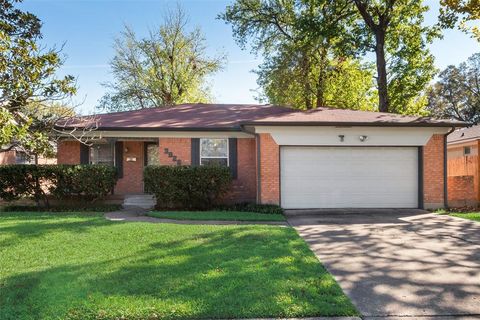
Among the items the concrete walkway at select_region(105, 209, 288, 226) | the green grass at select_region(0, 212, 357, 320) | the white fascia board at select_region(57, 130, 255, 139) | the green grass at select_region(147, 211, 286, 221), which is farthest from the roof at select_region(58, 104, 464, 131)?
the green grass at select_region(0, 212, 357, 320)

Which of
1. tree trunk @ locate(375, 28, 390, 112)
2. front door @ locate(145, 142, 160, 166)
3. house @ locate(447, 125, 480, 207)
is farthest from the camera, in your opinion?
tree trunk @ locate(375, 28, 390, 112)

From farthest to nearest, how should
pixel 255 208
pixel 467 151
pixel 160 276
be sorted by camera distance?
pixel 467 151 → pixel 255 208 → pixel 160 276

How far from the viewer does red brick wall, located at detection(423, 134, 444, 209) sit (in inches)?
491

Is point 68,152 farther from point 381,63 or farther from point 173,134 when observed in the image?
point 381,63

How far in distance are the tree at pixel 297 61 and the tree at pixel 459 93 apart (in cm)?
1977

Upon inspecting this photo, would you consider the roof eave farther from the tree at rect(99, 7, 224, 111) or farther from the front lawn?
the tree at rect(99, 7, 224, 111)

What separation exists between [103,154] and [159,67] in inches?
738

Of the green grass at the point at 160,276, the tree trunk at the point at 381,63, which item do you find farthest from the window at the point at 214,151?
the tree trunk at the point at 381,63

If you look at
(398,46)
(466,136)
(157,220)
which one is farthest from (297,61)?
(157,220)

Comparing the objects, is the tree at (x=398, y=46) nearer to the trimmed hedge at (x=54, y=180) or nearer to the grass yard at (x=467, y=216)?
the grass yard at (x=467, y=216)

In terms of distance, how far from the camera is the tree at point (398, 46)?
62.8ft

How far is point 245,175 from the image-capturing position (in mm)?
13594

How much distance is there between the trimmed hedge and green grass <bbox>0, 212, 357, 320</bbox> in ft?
14.6

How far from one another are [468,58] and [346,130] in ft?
122
